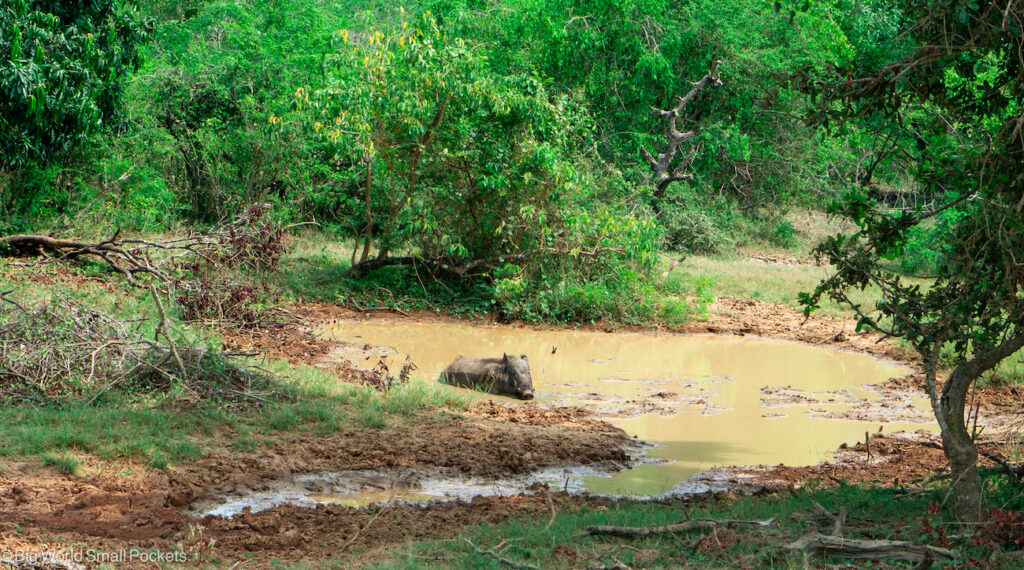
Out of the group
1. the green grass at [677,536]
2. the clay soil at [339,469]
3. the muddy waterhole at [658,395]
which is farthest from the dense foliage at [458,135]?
the green grass at [677,536]

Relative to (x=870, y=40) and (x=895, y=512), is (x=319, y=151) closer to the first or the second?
(x=870, y=40)

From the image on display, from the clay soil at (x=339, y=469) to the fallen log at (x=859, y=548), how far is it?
1975mm

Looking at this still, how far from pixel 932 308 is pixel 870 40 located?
1666 cm

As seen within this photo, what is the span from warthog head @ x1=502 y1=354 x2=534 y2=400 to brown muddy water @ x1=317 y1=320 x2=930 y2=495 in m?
0.14

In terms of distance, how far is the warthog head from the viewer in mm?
10047

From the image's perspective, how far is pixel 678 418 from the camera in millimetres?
9594

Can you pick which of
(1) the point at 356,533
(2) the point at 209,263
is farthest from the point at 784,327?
(1) the point at 356,533

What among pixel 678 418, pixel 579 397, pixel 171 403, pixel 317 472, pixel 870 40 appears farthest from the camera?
pixel 870 40

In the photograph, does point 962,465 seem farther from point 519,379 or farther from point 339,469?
point 519,379

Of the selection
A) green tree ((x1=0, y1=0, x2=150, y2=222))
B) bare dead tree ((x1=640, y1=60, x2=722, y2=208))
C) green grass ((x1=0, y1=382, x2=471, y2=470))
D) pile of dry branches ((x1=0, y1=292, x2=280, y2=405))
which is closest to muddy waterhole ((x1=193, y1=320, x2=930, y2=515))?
green grass ((x1=0, y1=382, x2=471, y2=470))

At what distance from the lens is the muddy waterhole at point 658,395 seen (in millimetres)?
7250

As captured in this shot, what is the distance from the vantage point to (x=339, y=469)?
23.8 ft

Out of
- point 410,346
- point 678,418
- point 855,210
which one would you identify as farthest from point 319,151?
point 855,210

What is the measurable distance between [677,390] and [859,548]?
5.94 meters
